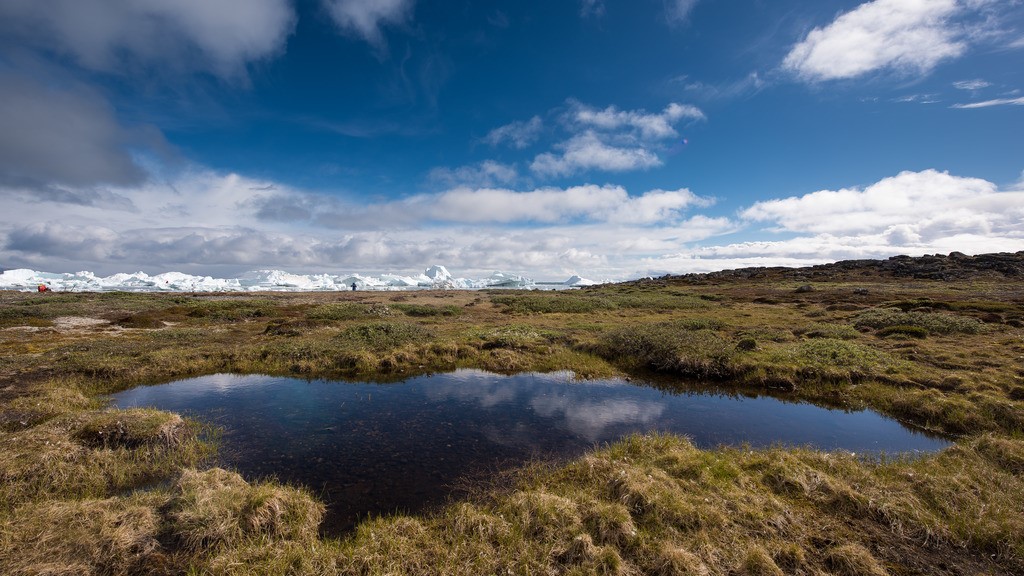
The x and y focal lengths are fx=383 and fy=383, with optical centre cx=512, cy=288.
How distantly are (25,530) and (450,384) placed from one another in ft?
53.4

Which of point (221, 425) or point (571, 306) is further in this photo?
point (571, 306)

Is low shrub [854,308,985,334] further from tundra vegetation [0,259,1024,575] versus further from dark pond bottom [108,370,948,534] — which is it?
dark pond bottom [108,370,948,534]

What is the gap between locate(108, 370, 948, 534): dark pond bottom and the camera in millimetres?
12453

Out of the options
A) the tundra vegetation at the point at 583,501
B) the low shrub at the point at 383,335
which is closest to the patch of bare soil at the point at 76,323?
the tundra vegetation at the point at 583,501

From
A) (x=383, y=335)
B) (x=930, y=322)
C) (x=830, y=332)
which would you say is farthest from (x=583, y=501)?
(x=930, y=322)

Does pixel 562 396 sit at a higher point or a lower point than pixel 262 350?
lower

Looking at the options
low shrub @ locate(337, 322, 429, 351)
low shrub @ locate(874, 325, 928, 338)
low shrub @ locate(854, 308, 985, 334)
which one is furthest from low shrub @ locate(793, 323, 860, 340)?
low shrub @ locate(337, 322, 429, 351)

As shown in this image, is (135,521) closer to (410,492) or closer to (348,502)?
(348,502)

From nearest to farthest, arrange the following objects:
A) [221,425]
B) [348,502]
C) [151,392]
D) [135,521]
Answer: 1. [135,521]
2. [348,502]
3. [221,425]
4. [151,392]

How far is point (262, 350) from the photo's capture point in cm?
2752

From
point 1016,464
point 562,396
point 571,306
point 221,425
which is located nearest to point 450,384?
point 562,396

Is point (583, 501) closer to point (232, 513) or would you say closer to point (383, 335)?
point (232, 513)

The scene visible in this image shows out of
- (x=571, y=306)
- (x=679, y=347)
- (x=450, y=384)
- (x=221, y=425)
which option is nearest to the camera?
(x=221, y=425)

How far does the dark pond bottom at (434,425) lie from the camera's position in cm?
1245
